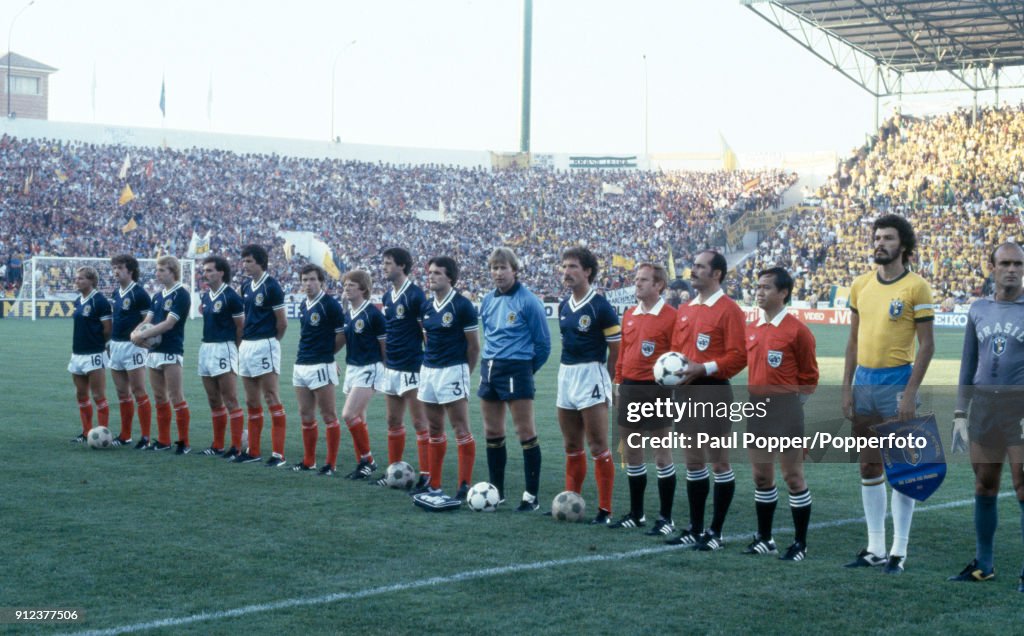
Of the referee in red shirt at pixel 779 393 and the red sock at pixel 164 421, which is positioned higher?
the referee in red shirt at pixel 779 393

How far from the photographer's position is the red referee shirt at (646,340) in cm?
Answer: 803

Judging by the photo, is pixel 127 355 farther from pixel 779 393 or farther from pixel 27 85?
pixel 27 85

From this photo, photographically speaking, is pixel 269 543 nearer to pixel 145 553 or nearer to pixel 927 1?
pixel 145 553

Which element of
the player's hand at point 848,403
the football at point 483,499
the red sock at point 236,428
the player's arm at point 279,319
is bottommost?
the football at point 483,499

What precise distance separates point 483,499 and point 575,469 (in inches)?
29.8

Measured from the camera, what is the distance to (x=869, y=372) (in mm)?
6871

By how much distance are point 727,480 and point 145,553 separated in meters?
3.86

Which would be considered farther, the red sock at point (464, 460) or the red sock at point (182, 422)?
the red sock at point (182, 422)

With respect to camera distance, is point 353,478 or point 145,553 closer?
point 145,553

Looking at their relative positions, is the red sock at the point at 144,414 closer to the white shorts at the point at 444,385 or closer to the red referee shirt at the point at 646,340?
the white shorts at the point at 444,385

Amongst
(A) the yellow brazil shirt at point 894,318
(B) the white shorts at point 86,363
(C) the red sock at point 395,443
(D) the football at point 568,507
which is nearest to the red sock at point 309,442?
(C) the red sock at point 395,443

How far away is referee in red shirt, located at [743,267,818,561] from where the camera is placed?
281 inches

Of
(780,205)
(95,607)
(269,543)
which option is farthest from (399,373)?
(780,205)

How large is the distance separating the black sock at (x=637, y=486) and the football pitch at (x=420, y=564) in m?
0.29
